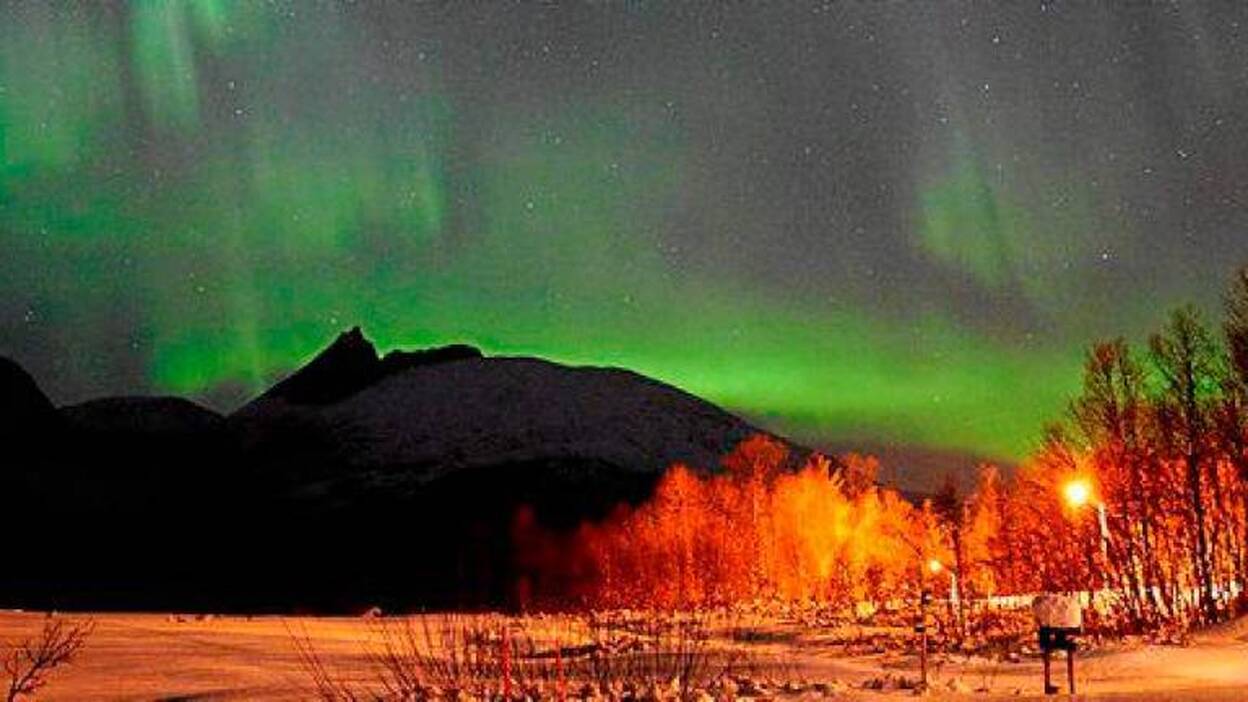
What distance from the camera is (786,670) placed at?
3162cm

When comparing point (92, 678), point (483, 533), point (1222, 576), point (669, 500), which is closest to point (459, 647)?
point (92, 678)

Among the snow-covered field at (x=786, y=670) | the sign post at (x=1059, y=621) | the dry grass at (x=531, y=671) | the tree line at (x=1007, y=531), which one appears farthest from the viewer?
the tree line at (x=1007, y=531)

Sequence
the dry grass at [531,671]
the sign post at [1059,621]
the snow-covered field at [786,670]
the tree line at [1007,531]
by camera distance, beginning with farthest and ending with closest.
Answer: the tree line at [1007,531] < the snow-covered field at [786,670] < the dry grass at [531,671] < the sign post at [1059,621]

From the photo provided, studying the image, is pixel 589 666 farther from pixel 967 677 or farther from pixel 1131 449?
pixel 1131 449

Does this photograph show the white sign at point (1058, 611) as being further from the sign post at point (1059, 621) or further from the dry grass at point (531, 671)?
the dry grass at point (531, 671)

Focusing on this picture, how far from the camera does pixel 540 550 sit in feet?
543

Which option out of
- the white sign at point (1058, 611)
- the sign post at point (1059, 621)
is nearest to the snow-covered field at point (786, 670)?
the sign post at point (1059, 621)

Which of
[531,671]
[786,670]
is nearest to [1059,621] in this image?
[786,670]

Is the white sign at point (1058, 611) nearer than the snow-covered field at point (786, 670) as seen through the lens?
Yes

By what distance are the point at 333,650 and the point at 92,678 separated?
44.4 feet

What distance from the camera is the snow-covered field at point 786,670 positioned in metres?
25.1

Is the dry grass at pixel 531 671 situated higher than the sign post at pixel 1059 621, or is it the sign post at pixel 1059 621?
the sign post at pixel 1059 621

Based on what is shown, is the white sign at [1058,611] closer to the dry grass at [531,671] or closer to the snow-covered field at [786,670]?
the snow-covered field at [786,670]

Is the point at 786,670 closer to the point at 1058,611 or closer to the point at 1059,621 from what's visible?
the point at 1058,611
